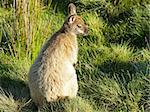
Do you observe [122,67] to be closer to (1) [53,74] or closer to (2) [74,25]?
(2) [74,25]

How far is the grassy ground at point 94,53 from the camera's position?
226 inches

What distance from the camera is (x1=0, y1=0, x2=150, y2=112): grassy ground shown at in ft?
18.8

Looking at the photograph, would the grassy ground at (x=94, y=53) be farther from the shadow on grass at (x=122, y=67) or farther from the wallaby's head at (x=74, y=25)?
the wallaby's head at (x=74, y=25)

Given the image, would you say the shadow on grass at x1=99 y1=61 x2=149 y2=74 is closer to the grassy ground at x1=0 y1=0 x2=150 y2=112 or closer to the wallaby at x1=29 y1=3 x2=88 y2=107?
the grassy ground at x1=0 y1=0 x2=150 y2=112

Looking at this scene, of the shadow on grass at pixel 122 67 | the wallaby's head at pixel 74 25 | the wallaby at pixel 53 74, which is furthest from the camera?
the shadow on grass at pixel 122 67

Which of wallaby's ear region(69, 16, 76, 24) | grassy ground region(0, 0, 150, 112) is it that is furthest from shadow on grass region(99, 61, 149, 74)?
wallaby's ear region(69, 16, 76, 24)

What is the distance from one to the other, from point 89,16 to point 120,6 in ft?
1.84

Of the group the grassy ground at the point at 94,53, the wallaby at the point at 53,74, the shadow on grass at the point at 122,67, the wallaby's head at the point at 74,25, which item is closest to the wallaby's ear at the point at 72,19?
the wallaby's head at the point at 74,25

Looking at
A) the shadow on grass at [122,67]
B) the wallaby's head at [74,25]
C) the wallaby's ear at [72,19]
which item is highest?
the wallaby's ear at [72,19]

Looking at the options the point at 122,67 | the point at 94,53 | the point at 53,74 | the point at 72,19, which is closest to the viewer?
the point at 53,74

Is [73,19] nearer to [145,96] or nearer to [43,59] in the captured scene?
[43,59]

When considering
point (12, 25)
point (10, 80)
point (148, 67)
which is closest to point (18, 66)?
point (10, 80)

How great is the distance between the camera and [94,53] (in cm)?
698

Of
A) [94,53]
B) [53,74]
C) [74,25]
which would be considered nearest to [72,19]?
[74,25]
